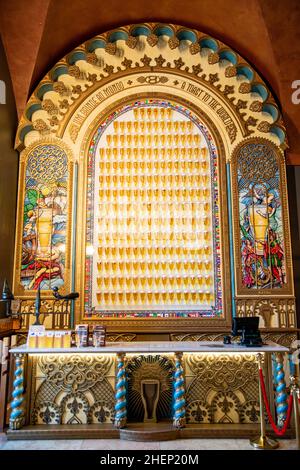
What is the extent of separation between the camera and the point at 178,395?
16.9 ft

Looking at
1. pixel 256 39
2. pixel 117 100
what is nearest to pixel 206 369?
pixel 117 100

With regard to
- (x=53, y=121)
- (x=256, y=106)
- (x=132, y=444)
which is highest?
(x=256, y=106)

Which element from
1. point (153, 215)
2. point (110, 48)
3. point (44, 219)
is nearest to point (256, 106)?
point (153, 215)

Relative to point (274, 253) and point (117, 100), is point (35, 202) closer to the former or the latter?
point (117, 100)

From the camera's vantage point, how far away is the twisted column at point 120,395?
503cm

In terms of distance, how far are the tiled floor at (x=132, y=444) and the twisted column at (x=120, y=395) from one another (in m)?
0.23

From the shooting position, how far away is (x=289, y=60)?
22.9 feet

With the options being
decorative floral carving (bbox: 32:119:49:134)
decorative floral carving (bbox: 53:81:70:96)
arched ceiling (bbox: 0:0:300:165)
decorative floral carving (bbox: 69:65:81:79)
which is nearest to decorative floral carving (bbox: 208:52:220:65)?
arched ceiling (bbox: 0:0:300:165)

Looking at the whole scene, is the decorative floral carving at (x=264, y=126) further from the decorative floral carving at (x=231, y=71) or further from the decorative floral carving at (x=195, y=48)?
the decorative floral carving at (x=195, y=48)

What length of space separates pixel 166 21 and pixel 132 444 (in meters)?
6.90

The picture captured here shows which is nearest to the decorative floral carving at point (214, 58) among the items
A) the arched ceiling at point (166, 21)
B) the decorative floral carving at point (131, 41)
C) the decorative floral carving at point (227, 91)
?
the arched ceiling at point (166, 21)

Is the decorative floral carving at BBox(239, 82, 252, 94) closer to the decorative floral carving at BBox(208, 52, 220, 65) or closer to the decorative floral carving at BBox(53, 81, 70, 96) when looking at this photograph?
the decorative floral carving at BBox(208, 52, 220, 65)

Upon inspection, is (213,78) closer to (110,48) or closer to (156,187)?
(110,48)

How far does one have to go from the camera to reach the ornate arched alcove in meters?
6.76
